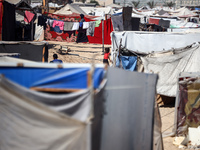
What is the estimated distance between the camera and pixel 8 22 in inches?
494

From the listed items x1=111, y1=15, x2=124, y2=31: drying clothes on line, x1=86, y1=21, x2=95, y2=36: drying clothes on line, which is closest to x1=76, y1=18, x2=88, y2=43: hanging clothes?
x1=86, y1=21, x2=95, y2=36: drying clothes on line

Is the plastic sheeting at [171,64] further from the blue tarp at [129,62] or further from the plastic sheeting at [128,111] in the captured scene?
the plastic sheeting at [128,111]

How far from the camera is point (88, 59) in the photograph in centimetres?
1563

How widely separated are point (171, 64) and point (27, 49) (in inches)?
189

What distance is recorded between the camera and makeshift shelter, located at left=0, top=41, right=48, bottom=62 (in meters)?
8.62

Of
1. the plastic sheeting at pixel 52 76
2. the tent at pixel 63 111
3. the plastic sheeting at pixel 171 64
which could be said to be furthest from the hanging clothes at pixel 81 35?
the plastic sheeting at pixel 52 76

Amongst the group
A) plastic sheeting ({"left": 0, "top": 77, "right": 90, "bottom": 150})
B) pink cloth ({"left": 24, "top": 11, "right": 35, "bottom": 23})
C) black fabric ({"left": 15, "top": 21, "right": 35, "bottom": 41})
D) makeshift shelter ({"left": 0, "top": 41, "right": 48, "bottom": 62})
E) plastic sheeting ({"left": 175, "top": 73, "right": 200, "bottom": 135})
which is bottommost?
plastic sheeting ({"left": 175, "top": 73, "right": 200, "bottom": 135})

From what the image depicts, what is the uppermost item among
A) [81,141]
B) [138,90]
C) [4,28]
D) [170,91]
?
[4,28]

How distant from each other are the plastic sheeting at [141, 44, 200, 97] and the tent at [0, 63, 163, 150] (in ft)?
18.3

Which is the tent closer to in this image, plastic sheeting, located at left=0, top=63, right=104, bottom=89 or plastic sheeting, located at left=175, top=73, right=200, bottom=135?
plastic sheeting, located at left=0, top=63, right=104, bottom=89

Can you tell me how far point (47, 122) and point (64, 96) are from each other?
379mm

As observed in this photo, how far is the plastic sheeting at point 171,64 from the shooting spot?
9.41 metres

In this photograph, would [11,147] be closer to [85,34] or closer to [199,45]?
[199,45]

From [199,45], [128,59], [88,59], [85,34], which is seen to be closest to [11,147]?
[128,59]
